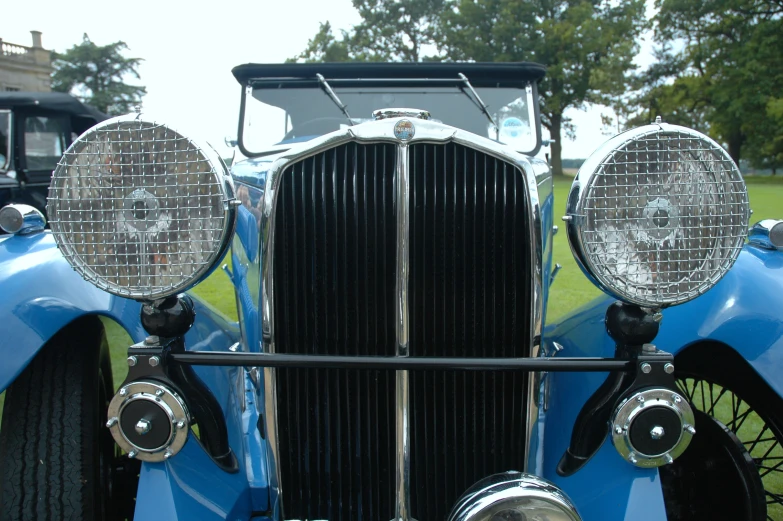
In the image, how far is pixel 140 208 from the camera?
1.47 m

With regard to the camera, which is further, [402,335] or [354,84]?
[354,84]

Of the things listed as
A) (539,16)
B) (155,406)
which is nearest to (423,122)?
(155,406)

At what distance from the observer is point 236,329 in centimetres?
264

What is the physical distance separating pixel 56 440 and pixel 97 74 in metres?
50.3

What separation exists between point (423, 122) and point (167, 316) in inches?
32.9

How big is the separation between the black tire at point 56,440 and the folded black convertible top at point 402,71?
60.3 inches

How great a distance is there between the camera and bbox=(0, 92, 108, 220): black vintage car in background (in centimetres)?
732

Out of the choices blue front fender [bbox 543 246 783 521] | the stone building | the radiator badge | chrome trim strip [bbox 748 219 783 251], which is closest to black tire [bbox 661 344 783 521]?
blue front fender [bbox 543 246 783 521]

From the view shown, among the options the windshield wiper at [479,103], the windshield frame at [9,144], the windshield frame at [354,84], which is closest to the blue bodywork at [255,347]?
the windshield wiper at [479,103]

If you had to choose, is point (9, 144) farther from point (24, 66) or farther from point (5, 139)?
point (24, 66)

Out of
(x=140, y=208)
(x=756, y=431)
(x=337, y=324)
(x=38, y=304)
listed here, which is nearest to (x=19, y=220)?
(x=38, y=304)

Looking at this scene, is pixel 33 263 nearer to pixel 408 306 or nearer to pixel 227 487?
pixel 227 487

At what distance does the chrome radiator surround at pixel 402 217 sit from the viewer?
1590mm

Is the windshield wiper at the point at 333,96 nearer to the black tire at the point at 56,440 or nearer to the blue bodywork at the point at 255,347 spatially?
the blue bodywork at the point at 255,347
